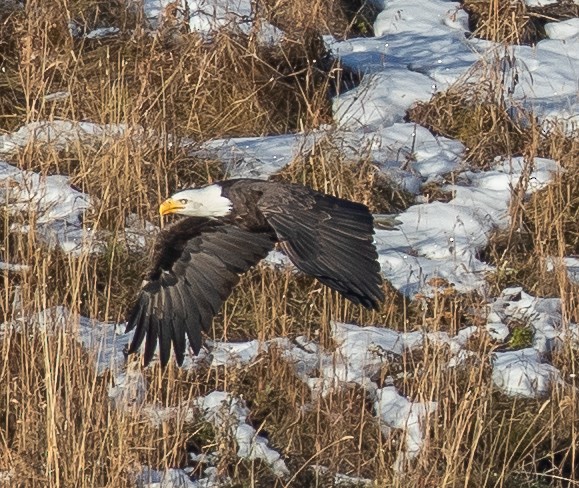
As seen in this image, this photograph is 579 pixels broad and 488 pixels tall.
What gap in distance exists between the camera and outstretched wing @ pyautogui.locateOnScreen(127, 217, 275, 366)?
21.0 ft

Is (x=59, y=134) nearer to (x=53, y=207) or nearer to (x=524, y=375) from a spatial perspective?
(x=53, y=207)

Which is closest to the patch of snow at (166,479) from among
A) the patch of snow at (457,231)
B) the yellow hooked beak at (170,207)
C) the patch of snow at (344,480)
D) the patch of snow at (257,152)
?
the patch of snow at (344,480)

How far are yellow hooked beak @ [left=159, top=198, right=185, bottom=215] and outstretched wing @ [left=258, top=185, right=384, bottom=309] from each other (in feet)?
1.15

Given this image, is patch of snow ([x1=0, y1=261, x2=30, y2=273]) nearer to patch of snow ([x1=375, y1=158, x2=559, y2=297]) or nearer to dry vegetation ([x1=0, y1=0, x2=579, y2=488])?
dry vegetation ([x1=0, y1=0, x2=579, y2=488])

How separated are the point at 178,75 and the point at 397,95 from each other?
52.8 inches

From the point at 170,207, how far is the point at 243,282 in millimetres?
682

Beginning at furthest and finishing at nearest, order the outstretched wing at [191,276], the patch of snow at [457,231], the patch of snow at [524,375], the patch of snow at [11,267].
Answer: the patch of snow at [457,231] → the patch of snow at [11,267] → the patch of snow at [524,375] → the outstretched wing at [191,276]

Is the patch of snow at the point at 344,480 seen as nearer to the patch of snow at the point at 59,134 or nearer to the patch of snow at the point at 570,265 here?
the patch of snow at the point at 570,265

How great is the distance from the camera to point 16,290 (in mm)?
6527

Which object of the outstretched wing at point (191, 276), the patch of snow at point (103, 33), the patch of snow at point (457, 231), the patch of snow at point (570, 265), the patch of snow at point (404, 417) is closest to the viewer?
the patch of snow at point (404, 417)

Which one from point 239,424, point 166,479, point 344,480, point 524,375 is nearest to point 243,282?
point 239,424

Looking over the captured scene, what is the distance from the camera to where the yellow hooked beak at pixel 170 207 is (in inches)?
262

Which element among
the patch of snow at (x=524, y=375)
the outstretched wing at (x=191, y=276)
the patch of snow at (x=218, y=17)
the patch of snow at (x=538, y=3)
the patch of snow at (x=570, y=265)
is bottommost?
the patch of snow at (x=524, y=375)

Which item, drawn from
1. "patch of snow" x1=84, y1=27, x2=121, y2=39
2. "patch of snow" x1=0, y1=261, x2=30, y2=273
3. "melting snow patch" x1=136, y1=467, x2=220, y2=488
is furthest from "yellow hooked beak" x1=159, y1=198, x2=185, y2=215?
"patch of snow" x1=84, y1=27, x2=121, y2=39
